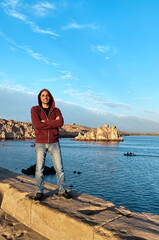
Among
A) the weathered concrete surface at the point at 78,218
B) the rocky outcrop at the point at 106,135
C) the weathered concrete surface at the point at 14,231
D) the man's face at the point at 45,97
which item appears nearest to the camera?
the weathered concrete surface at the point at 78,218

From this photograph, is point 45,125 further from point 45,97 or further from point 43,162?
point 43,162

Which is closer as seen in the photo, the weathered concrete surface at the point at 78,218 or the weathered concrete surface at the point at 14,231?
the weathered concrete surface at the point at 78,218

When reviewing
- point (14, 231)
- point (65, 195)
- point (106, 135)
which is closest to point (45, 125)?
point (65, 195)

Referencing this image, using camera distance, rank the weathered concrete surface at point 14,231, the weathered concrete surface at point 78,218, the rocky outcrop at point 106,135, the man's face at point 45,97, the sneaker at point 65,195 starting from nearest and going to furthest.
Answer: the weathered concrete surface at point 78,218 → the weathered concrete surface at point 14,231 → the sneaker at point 65,195 → the man's face at point 45,97 → the rocky outcrop at point 106,135

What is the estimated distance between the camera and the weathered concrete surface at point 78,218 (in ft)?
9.84

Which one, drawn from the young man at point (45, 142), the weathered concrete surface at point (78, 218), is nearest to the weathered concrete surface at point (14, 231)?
the weathered concrete surface at point (78, 218)

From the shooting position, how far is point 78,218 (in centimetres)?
338

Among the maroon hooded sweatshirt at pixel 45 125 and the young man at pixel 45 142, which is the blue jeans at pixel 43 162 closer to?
the young man at pixel 45 142

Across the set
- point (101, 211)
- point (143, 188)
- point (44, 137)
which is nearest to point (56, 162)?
point (44, 137)

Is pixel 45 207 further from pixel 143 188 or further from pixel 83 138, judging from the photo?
pixel 83 138

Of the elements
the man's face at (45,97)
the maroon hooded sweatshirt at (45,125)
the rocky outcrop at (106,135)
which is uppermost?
the man's face at (45,97)

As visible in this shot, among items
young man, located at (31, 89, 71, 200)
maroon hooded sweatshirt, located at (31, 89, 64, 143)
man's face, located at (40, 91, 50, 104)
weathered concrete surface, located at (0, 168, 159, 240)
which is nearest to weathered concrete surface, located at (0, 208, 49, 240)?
weathered concrete surface, located at (0, 168, 159, 240)

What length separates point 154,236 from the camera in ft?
9.24

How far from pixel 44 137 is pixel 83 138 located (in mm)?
190690
